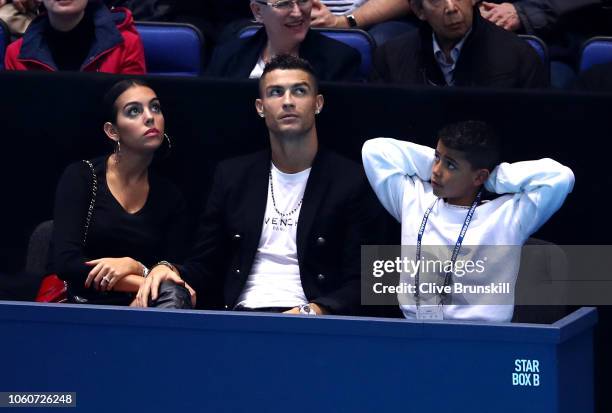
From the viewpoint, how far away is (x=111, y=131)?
4.67 metres

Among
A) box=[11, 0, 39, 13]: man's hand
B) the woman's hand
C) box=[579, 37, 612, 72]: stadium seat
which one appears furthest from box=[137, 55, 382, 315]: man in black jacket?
box=[11, 0, 39, 13]: man's hand

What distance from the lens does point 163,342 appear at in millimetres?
3434

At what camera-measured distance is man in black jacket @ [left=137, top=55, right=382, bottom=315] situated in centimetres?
438

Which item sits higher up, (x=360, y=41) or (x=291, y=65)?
→ (x=360, y=41)

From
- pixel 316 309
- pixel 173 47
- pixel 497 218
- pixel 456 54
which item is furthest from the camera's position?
pixel 173 47

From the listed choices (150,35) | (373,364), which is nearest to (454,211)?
(373,364)

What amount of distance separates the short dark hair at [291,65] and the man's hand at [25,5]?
167 cm

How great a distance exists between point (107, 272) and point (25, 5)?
75.8 inches

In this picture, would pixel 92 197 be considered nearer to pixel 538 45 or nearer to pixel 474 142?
pixel 474 142

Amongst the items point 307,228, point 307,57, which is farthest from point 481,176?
point 307,57

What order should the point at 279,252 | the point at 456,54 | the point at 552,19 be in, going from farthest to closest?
the point at 552,19, the point at 456,54, the point at 279,252

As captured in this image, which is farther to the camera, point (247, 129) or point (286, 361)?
point (247, 129)

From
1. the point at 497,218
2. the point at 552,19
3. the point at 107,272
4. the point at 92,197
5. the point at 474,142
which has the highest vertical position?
the point at 552,19

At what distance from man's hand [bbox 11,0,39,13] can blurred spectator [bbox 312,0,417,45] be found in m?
1.29
